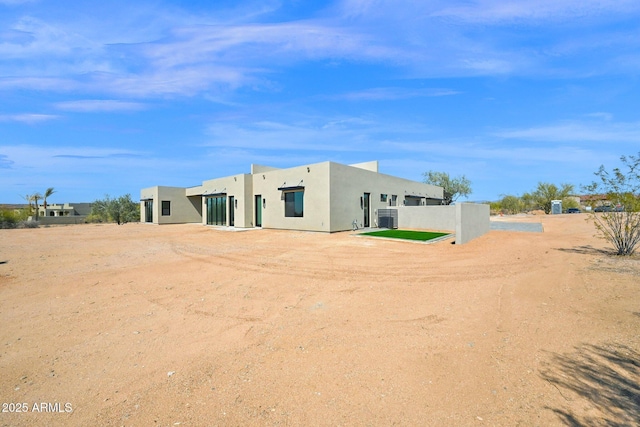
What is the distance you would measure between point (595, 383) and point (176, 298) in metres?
5.77

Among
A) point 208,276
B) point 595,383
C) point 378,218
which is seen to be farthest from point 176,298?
point 378,218

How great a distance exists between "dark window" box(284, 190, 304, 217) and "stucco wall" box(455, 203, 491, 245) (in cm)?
908

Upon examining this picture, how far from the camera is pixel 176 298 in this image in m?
5.36

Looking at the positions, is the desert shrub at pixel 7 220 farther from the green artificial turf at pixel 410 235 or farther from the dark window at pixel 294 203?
the green artificial turf at pixel 410 235

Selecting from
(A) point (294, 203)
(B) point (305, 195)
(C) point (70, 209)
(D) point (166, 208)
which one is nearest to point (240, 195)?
(A) point (294, 203)

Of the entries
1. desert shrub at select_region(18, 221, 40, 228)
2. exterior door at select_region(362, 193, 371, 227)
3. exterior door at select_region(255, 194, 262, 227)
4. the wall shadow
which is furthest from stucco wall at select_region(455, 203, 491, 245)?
desert shrub at select_region(18, 221, 40, 228)

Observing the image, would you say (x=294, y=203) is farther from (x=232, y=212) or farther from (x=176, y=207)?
(x=176, y=207)

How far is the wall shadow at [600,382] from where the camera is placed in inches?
91.1

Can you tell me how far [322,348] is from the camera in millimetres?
3467

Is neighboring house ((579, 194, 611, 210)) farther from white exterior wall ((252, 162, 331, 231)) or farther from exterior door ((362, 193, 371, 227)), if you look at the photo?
exterior door ((362, 193, 371, 227))

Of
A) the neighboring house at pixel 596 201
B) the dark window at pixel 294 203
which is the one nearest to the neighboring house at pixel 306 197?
the dark window at pixel 294 203

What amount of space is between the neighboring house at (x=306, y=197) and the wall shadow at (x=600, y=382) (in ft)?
44.6

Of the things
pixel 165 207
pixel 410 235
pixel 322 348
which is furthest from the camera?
pixel 165 207

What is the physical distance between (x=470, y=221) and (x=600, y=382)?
11.6 meters
